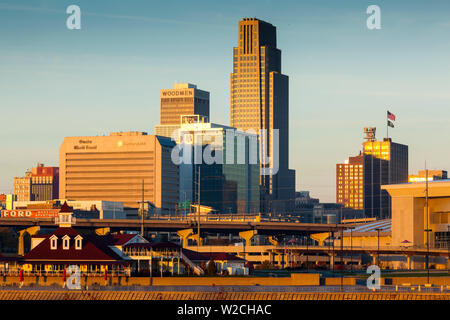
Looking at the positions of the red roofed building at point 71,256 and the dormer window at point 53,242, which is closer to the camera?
the red roofed building at point 71,256

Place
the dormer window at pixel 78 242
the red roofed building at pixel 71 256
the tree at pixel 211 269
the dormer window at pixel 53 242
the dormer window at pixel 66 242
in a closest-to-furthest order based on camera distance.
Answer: the red roofed building at pixel 71 256 < the dormer window at pixel 78 242 < the dormer window at pixel 66 242 < the dormer window at pixel 53 242 < the tree at pixel 211 269

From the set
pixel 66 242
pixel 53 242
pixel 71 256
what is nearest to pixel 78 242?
pixel 66 242

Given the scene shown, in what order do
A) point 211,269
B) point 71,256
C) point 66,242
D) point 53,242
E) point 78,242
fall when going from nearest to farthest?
point 71,256
point 78,242
point 66,242
point 53,242
point 211,269

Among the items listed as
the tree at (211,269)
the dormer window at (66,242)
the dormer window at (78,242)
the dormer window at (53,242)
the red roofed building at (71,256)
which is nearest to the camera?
the red roofed building at (71,256)

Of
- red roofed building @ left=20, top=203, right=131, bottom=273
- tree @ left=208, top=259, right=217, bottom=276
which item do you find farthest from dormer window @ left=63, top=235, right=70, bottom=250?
tree @ left=208, top=259, right=217, bottom=276

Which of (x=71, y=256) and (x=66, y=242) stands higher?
(x=66, y=242)

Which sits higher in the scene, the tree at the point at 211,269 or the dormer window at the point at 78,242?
the dormer window at the point at 78,242

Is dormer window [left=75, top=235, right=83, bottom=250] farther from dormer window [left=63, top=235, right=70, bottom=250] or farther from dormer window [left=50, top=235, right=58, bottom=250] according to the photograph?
dormer window [left=50, top=235, right=58, bottom=250]

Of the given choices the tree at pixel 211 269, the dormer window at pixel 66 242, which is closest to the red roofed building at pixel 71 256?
the dormer window at pixel 66 242

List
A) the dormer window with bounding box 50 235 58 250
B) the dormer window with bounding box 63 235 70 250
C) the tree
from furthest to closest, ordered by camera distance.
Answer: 1. the tree
2. the dormer window with bounding box 50 235 58 250
3. the dormer window with bounding box 63 235 70 250

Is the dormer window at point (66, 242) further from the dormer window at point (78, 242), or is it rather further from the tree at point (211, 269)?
the tree at point (211, 269)

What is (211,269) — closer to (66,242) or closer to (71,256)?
(71,256)
